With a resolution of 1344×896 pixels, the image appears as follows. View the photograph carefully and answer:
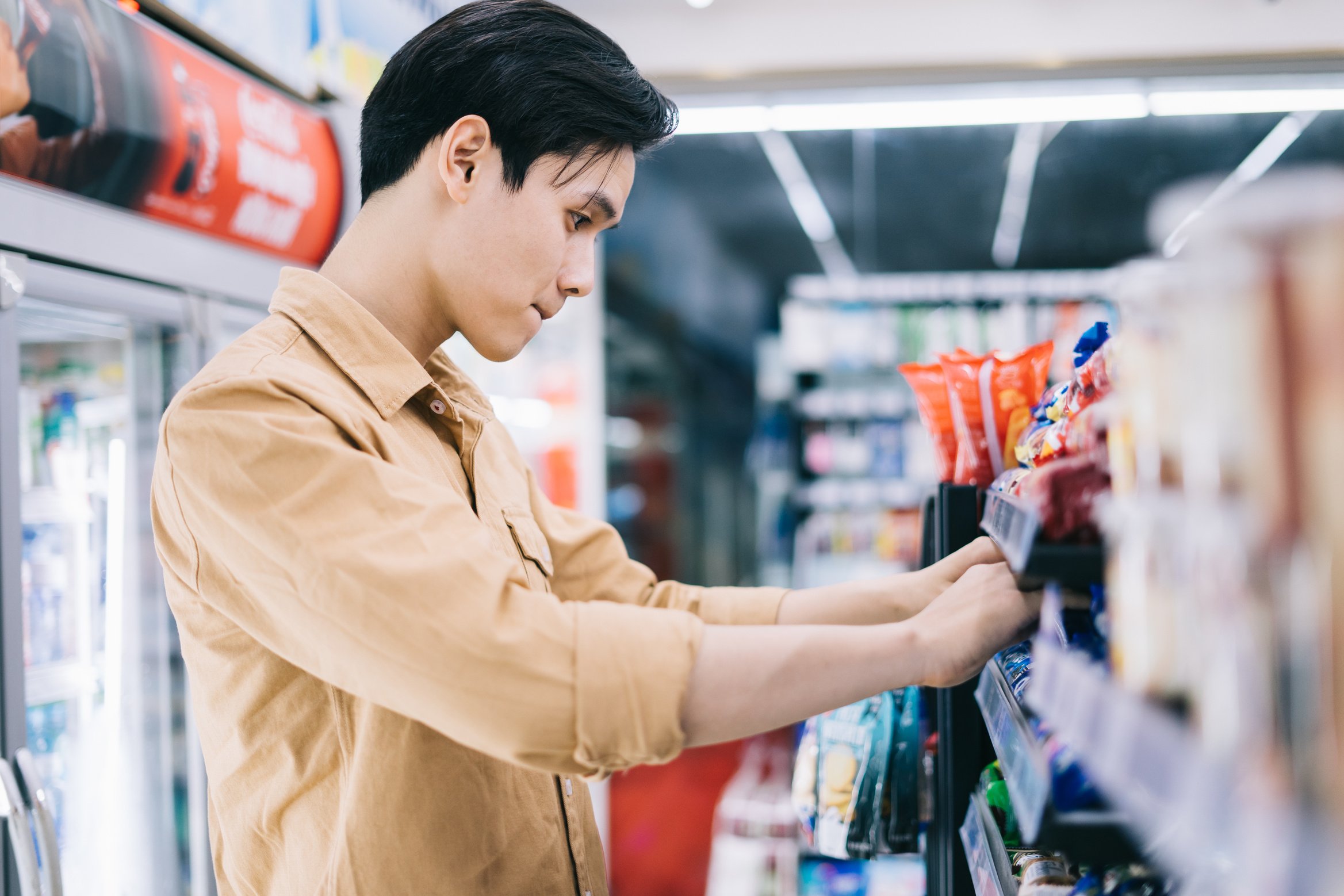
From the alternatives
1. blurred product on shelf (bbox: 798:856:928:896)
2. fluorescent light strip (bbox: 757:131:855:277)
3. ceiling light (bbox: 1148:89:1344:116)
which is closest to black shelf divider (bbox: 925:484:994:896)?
blurred product on shelf (bbox: 798:856:928:896)

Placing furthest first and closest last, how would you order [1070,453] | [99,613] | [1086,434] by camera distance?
[99,613] → [1070,453] → [1086,434]

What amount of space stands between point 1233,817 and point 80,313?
6.61 feet

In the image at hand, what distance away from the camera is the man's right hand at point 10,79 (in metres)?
1.56

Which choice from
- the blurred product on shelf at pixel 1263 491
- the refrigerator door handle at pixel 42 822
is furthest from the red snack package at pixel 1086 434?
the refrigerator door handle at pixel 42 822

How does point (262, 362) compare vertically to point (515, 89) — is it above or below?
below

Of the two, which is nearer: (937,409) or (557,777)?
(557,777)

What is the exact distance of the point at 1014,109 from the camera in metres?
3.60

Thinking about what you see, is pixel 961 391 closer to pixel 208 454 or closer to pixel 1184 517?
pixel 1184 517

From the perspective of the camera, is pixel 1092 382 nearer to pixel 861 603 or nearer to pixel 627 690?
pixel 861 603

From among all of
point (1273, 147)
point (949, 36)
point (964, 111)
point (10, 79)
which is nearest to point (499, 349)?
point (10, 79)

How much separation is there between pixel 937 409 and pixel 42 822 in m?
1.54

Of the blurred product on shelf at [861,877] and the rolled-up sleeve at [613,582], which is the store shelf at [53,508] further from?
the blurred product on shelf at [861,877]

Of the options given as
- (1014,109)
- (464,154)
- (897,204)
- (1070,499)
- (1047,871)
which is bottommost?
(1047,871)

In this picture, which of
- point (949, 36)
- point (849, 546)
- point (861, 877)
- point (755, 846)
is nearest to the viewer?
point (949, 36)
